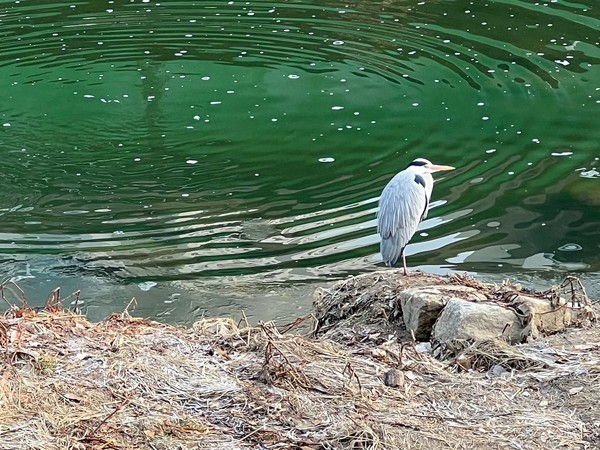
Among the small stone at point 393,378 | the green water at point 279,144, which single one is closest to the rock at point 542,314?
the small stone at point 393,378

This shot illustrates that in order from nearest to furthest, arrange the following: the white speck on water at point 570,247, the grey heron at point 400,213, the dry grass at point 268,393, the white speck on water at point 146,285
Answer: the dry grass at point 268,393 → the grey heron at point 400,213 → the white speck on water at point 146,285 → the white speck on water at point 570,247

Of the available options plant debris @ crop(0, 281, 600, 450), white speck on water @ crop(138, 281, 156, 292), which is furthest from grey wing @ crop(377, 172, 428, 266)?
white speck on water @ crop(138, 281, 156, 292)

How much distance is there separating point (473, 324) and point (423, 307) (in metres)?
0.33

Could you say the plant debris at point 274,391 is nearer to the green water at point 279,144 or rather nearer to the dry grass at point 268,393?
the dry grass at point 268,393

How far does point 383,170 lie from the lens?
8953 millimetres

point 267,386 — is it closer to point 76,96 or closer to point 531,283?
point 531,283

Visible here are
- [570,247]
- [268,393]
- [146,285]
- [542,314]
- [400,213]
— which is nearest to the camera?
[268,393]

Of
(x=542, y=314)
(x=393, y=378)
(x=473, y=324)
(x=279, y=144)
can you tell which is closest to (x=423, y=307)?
(x=473, y=324)

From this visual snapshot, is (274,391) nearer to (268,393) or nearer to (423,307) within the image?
(268,393)

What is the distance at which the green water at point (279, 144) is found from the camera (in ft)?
24.2

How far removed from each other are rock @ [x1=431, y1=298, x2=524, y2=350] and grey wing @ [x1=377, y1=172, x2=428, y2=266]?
127 cm

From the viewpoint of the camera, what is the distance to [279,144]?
965 centimetres

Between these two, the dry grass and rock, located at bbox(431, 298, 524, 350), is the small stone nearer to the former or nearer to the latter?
the dry grass

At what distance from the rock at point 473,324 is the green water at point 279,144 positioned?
194 cm
